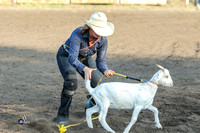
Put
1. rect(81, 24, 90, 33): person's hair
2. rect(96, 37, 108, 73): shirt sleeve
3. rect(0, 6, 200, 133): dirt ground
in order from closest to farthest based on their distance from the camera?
rect(81, 24, 90, 33): person's hair, rect(96, 37, 108, 73): shirt sleeve, rect(0, 6, 200, 133): dirt ground

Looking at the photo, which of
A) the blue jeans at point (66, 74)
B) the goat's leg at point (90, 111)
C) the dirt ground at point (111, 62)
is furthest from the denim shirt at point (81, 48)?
the dirt ground at point (111, 62)

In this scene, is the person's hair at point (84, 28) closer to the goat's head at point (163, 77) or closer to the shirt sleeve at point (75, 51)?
the shirt sleeve at point (75, 51)

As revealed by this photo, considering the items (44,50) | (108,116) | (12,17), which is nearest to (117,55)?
(44,50)

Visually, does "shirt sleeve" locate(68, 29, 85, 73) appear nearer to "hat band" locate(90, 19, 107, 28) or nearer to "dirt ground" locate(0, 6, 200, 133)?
"hat band" locate(90, 19, 107, 28)

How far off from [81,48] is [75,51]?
0.23m

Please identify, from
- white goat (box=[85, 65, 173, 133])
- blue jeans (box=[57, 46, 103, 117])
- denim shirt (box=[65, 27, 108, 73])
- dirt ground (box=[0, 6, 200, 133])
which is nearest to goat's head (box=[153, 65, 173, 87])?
white goat (box=[85, 65, 173, 133])

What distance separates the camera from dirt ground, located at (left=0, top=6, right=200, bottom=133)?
5699mm

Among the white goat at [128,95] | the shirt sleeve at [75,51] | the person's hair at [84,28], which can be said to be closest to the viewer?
the white goat at [128,95]

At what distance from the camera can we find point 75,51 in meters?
5.17

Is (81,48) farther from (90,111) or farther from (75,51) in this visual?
(90,111)

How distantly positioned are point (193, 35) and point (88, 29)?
31.9 feet

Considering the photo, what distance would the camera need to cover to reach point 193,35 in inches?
555

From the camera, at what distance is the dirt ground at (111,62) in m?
5.70

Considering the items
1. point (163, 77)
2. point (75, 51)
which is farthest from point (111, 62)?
point (163, 77)
